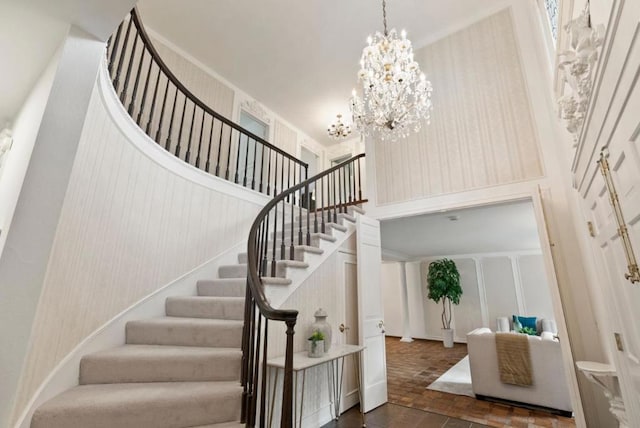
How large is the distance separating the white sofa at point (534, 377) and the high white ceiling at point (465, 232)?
1897mm

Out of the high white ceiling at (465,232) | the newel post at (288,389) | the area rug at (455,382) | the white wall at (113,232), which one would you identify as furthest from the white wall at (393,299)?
the newel post at (288,389)

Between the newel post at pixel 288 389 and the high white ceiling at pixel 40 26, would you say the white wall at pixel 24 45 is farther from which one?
the newel post at pixel 288 389

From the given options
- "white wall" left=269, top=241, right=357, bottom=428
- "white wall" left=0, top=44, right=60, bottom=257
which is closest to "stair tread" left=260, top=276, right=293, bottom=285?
"white wall" left=269, top=241, right=357, bottom=428

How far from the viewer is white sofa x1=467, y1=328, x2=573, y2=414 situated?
356 cm

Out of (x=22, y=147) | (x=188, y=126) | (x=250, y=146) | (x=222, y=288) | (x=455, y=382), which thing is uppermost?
(x=250, y=146)

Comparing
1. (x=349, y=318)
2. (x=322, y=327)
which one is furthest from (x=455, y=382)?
(x=322, y=327)

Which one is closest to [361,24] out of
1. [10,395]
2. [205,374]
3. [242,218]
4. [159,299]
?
[242,218]

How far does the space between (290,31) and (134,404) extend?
4978 millimetres

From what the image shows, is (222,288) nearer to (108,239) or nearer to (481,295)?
(108,239)

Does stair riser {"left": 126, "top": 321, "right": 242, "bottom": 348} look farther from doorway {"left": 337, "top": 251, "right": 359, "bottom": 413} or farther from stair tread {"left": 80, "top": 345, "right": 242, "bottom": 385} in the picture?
doorway {"left": 337, "top": 251, "right": 359, "bottom": 413}

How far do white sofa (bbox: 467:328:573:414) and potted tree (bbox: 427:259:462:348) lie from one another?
4254 millimetres

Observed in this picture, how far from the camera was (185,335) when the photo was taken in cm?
241

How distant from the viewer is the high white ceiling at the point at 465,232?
4.77 metres

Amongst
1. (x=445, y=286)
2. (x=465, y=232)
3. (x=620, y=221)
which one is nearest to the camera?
(x=620, y=221)
